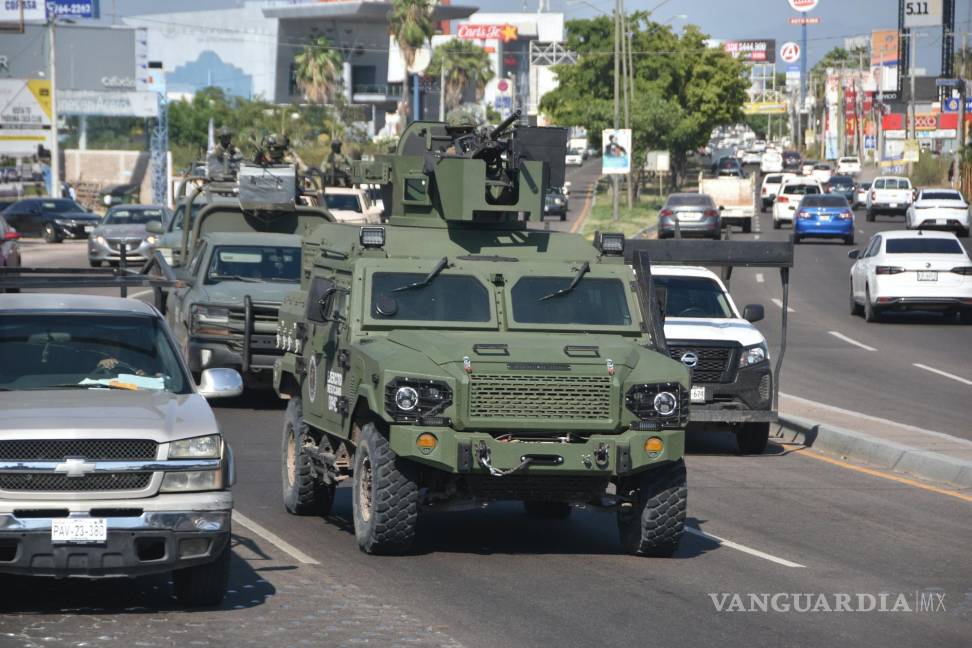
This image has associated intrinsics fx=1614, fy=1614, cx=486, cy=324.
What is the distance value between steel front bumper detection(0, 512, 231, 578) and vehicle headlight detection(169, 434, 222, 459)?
29 cm

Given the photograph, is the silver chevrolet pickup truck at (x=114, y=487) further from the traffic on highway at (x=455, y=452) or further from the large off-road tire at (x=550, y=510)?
the large off-road tire at (x=550, y=510)

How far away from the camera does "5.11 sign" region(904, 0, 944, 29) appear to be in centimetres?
12331

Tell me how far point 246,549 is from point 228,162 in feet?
54.5

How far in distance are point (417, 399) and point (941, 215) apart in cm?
5052

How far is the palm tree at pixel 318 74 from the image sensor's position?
101375mm

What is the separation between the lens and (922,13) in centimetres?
12419

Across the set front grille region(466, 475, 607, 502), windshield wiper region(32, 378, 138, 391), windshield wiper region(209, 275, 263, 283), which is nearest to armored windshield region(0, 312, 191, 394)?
windshield wiper region(32, 378, 138, 391)

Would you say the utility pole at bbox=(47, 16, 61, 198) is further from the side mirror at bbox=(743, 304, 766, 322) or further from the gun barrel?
the gun barrel

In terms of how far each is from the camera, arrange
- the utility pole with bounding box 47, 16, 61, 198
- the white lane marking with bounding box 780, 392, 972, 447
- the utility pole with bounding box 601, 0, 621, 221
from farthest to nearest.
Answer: the utility pole with bounding box 47, 16, 61, 198, the utility pole with bounding box 601, 0, 621, 221, the white lane marking with bounding box 780, 392, 972, 447

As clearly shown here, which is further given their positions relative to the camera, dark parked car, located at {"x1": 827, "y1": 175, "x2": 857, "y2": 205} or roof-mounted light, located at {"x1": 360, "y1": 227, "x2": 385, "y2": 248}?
dark parked car, located at {"x1": 827, "y1": 175, "x2": 857, "y2": 205}

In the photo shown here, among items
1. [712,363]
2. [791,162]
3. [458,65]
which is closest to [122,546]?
[712,363]

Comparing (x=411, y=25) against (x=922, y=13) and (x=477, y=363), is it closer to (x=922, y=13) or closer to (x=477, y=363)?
(x=922, y=13)

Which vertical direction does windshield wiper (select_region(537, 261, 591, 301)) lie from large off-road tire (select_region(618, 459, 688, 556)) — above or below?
above

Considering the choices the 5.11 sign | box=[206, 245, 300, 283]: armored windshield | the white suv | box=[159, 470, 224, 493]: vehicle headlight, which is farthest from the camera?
the 5.11 sign
